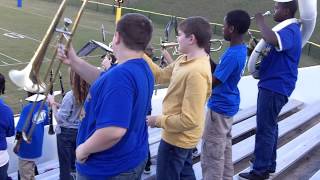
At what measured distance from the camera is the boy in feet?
→ 10.3

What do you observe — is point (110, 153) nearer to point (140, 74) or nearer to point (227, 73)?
point (140, 74)

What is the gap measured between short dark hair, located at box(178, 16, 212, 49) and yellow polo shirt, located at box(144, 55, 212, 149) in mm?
138

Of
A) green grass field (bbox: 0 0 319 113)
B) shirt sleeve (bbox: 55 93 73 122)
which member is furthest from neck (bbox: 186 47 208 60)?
green grass field (bbox: 0 0 319 113)

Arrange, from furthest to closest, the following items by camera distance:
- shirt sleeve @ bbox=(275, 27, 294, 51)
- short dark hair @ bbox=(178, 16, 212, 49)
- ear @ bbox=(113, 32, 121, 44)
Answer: shirt sleeve @ bbox=(275, 27, 294, 51) → short dark hair @ bbox=(178, 16, 212, 49) → ear @ bbox=(113, 32, 121, 44)

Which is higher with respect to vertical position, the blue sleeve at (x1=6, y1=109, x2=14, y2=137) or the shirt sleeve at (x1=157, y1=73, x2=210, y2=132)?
the shirt sleeve at (x1=157, y1=73, x2=210, y2=132)

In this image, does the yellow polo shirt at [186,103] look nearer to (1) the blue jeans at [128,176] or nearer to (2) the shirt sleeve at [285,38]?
(1) the blue jeans at [128,176]

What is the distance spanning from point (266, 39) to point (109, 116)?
6.95 ft

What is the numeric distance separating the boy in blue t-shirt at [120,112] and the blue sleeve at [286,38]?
6.07 ft

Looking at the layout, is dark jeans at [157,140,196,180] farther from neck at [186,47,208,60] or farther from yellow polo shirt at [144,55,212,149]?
neck at [186,47,208,60]

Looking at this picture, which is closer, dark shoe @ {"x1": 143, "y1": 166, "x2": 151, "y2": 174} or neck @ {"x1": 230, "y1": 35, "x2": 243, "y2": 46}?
neck @ {"x1": 230, "y1": 35, "x2": 243, "y2": 46}

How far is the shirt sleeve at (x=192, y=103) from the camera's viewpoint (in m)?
3.12

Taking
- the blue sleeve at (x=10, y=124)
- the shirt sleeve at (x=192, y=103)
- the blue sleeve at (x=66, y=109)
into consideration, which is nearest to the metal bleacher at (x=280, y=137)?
the blue sleeve at (x=10, y=124)

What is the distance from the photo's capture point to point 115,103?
2.37 m

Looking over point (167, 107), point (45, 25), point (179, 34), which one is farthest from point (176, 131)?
point (45, 25)
